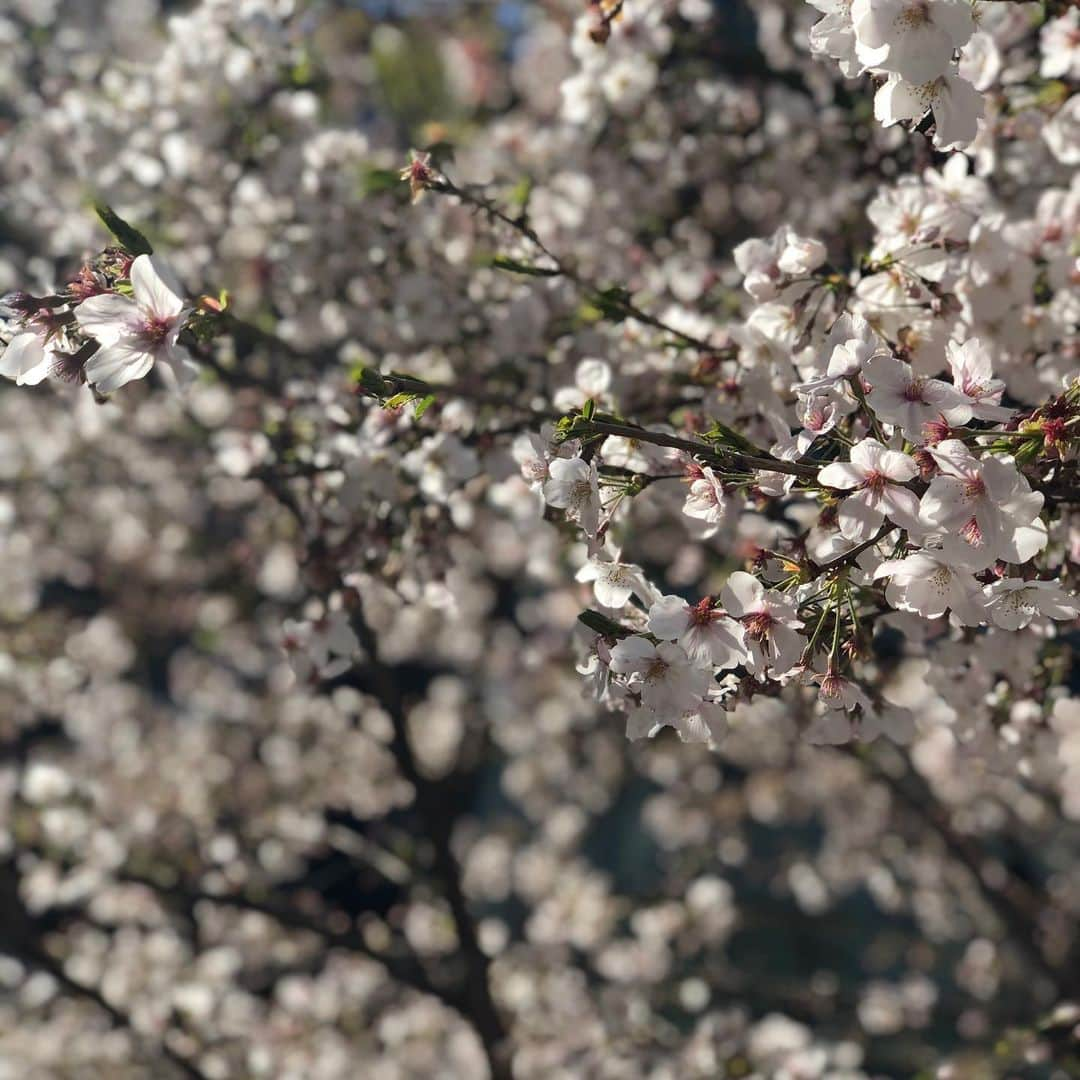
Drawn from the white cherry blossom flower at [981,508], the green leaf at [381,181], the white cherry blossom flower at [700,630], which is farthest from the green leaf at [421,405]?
the green leaf at [381,181]

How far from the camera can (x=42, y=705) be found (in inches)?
246

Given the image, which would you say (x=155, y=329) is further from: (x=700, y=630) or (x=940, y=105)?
(x=940, y=105)

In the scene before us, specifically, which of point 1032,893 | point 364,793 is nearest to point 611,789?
point 364,793

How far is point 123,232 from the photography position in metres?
1.98

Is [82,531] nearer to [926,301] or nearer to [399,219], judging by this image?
[399,219]

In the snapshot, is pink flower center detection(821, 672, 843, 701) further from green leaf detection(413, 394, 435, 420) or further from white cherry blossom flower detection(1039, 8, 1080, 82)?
white cherry blossom flower detection(1039, 8, 1080, 82)

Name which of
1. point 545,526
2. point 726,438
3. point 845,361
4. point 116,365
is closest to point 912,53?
point 845,361

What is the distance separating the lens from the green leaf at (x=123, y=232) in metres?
1.97

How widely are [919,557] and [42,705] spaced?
572 centimetres

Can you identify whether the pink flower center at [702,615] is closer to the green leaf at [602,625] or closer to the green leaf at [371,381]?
the green leaf at [602,625]

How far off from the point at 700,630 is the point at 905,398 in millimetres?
488

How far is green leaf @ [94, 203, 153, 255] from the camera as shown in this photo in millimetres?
1971

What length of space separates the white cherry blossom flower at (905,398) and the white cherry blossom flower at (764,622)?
334 mm

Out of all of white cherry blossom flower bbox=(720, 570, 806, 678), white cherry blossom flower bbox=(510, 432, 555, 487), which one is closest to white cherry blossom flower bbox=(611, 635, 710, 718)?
white cherry blossom flower bbox=(720, 570, 806, 678)
